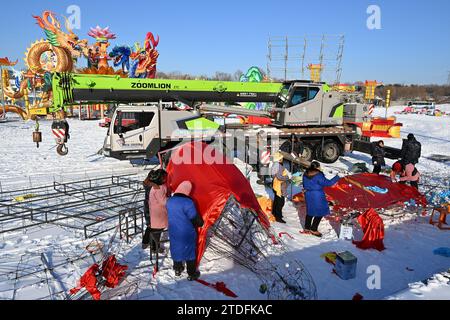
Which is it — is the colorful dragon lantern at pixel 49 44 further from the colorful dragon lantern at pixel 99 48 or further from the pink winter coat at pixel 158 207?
the pink winter coat at pixel 158 207

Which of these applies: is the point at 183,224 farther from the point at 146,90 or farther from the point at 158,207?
the point at 146,90

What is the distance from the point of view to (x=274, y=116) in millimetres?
11867

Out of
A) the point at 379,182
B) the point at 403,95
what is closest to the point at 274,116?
the point at 379,182

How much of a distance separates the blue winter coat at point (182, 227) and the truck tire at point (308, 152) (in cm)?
877

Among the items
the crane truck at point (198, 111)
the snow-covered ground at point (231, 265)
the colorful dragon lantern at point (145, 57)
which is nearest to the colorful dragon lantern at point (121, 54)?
the colorful dragon lantern at point (145, 57)

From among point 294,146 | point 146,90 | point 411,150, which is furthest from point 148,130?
point 411,150

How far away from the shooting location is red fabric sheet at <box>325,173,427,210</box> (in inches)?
245

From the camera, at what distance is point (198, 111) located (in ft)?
34.1

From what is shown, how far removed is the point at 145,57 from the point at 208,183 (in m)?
27.0

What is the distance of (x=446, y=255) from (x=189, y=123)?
26.2 feet

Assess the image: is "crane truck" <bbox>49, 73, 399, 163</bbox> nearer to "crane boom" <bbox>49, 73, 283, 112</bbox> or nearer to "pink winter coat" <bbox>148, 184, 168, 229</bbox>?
"crane boom" <bbox>49, 73, 283, 112</bbox>

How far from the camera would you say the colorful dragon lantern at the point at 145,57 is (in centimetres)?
2856

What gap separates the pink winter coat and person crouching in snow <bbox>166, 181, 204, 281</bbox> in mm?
644
